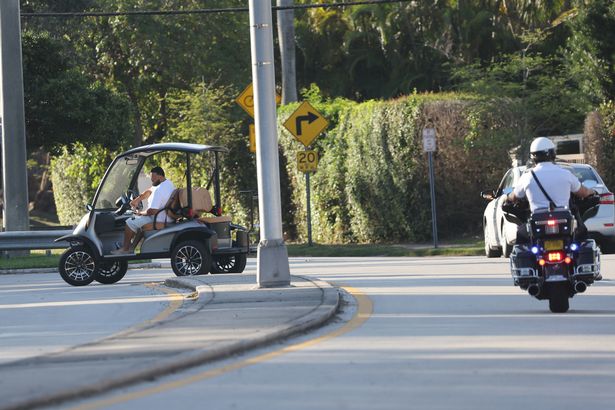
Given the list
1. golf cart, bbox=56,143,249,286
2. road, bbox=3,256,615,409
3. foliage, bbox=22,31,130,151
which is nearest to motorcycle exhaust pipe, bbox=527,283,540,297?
road, bbox=3,256,615,409

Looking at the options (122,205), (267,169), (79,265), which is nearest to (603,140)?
(122,205)

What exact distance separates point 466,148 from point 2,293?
1392cm

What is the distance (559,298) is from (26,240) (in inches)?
736

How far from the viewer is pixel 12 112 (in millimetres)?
32031

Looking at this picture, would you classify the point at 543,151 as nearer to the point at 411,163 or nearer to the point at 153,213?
the point at 153,213

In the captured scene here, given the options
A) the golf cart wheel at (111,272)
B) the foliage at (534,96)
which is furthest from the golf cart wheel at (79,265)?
the foliage at (534,96)

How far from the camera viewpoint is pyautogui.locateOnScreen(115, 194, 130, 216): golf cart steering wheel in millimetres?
22688

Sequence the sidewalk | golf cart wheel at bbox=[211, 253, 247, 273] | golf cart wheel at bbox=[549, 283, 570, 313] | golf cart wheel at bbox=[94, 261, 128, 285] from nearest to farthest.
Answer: the sidewalk
golf cart wheel at bbox=[549, 283, 570, 313]
golf cart wheel at bbox=[94, 261, 128, 285]
golf cart wheel at bbox=[211, 253, 247, 273]

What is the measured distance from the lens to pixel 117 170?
2331 cm

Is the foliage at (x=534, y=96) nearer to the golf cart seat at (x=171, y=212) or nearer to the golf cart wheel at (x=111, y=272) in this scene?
the golf cart seat at (x=171, y=212)

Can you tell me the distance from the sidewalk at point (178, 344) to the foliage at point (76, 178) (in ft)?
104

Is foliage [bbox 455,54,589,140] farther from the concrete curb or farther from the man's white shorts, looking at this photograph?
the man's white shorts

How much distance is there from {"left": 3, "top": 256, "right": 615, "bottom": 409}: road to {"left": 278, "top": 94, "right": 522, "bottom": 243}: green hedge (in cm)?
1635

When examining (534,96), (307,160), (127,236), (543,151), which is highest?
(534,96)
